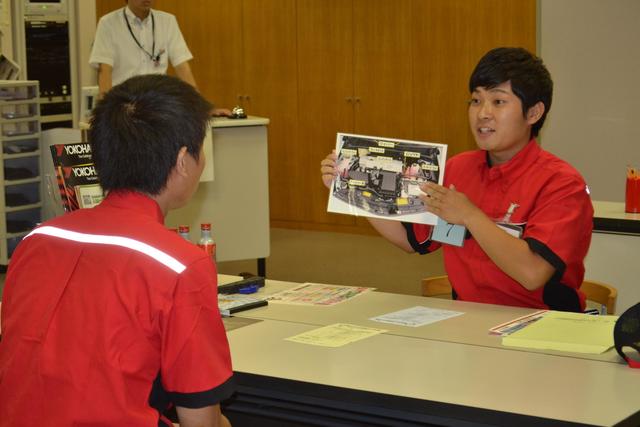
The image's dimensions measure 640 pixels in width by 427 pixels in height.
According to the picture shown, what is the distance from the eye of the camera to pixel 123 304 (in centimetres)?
174

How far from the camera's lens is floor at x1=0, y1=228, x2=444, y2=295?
6895 mm

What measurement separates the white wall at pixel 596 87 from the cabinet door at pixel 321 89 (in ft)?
6.23

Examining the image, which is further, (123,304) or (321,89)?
(321,89)

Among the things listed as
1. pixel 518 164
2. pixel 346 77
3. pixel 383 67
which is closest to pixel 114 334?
pixel 518 164

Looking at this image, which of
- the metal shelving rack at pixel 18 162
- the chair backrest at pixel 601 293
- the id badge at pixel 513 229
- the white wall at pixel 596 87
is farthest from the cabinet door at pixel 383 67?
the id badge at pixel 513 229

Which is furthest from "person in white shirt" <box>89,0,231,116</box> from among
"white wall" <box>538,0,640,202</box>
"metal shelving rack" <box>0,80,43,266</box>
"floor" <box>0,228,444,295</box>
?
"white wall" <box>538,0,640,202</box>

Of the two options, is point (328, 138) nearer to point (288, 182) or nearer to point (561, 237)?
point (288, 182)

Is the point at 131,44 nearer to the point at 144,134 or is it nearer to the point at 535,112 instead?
the point at 535,112

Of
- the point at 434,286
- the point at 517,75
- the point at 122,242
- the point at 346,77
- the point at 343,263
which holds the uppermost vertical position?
the point at 346,77

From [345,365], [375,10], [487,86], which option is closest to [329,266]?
[375,10]

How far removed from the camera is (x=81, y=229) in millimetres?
1863

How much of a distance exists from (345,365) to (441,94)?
5677 mm

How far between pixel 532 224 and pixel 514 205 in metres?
0.11

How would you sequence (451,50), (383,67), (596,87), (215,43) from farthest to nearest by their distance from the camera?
(215,43) < (383,67) < (451,50) < (596,87)
